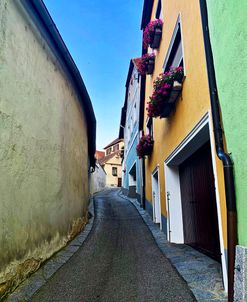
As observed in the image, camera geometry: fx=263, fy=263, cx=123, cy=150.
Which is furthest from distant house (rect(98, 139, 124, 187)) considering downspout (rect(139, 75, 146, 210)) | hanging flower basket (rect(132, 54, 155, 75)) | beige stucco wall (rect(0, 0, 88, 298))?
beige stucco wall (rect(0, 0, 88, 298))

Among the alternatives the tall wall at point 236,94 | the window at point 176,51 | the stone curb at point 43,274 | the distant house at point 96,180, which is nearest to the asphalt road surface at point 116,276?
the stone curb at point 43,274

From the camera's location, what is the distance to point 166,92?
498 cm

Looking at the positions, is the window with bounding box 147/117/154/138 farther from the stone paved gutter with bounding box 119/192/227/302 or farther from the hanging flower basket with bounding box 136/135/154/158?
the stone paved gutter with bounding box 119/192/227/302

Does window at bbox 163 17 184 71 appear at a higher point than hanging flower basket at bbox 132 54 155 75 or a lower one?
lower

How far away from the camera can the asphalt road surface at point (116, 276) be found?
10.6 ft

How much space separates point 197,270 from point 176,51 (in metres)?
4.37

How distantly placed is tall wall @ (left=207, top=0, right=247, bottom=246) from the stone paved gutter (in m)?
0.89

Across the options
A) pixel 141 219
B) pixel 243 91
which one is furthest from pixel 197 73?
pixel 141 219

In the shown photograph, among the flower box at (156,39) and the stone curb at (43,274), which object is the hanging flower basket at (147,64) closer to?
the flower box at (156,39)

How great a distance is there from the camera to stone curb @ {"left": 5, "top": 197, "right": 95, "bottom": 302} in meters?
3.21

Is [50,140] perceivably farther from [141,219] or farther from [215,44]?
[141,219]

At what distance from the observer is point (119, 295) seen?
3250 mm

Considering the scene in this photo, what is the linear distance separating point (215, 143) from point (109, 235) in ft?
15.7

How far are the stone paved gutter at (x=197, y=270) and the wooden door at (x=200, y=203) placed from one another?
0.23m
